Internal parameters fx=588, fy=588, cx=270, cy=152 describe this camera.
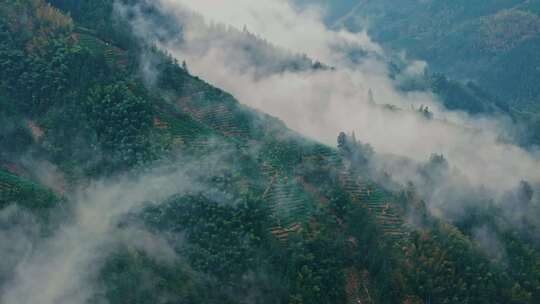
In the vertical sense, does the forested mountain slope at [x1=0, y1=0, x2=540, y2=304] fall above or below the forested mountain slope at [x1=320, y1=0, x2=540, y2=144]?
below

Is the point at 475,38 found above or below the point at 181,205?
above

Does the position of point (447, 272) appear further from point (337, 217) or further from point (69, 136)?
point (69, 136)

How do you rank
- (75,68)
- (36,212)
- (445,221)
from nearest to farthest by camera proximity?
(36,212), (75,68), (445,221)

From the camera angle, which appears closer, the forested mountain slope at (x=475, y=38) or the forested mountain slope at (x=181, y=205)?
the forested mountain slope at (x=181, y=205)

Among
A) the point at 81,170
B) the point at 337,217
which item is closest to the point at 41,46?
the point at 81,170

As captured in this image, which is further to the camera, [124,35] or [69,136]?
[124,35]

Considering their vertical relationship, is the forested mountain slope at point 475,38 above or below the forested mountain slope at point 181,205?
above

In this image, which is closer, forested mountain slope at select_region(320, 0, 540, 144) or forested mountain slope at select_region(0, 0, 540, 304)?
forested mountain slope at select_region(0, 0, 540, 304)

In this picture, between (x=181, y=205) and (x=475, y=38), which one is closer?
(x=181, y=205)
